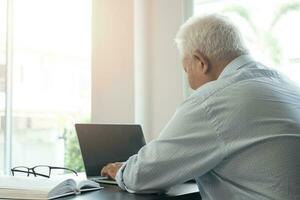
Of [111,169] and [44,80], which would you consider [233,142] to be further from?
[44,80]

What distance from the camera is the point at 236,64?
151 cm

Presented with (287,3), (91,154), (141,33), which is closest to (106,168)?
(91,154)

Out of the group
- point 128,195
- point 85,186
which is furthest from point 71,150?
point 128,195

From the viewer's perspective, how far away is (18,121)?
4145mm

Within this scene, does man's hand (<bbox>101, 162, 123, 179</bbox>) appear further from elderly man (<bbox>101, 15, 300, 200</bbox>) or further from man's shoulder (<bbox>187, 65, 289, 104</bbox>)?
man's shoulder (<bbox>187, 65, 289, 104</bbox>)

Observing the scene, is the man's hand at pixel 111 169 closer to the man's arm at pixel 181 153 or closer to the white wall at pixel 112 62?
the man's arm at pixel 181 153

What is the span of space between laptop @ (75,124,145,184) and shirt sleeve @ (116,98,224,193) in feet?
1.97

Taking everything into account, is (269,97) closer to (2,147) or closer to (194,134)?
(194,134)

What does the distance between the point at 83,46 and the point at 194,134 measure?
2.77 metres

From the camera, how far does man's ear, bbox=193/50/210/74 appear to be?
1560mm

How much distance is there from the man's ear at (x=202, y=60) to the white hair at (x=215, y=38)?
11 mm

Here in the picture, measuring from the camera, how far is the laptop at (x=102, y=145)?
2.05m

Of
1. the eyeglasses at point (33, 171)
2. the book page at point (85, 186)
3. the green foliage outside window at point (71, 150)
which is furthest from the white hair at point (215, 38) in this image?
the green foliage outside window at point (71, 150)

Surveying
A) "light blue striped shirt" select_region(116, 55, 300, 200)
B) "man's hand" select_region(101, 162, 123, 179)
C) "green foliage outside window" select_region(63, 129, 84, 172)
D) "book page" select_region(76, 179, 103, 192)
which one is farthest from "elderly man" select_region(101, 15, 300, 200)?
"green foliage outside window" select_region(63, 129, 84, 172)
